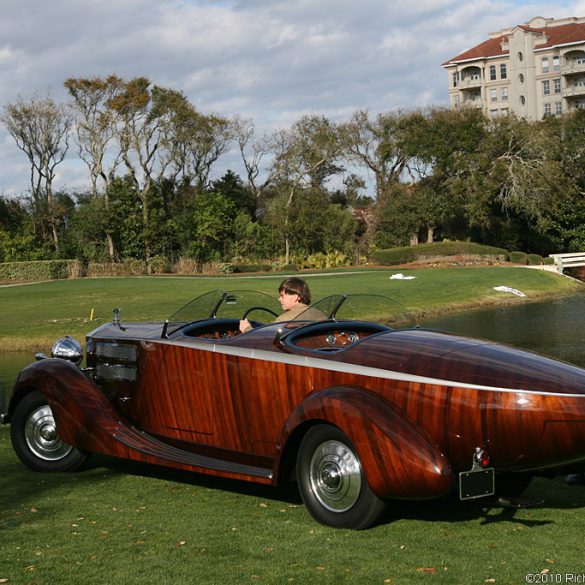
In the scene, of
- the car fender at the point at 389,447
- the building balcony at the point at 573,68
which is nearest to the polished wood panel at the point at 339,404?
the car fender at the point at 389,447

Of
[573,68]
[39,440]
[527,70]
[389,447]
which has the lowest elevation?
[39,440]

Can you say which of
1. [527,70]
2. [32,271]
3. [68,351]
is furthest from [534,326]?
[527,70]

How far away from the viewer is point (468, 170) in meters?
59.8

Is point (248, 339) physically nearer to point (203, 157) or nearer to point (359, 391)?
point (359, 391)

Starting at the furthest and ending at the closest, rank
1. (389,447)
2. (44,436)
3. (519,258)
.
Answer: (519,258), (44,436), (389,447)

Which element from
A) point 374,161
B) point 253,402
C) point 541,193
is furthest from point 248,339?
point 374,161

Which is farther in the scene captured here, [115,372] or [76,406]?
[115,372]

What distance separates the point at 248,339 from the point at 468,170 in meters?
54.8

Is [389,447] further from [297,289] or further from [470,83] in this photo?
[470,83]

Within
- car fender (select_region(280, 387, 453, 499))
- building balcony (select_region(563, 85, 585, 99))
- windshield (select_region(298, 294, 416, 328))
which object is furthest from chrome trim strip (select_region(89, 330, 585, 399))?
building balcony (select_region(563, 85, 585, 99))

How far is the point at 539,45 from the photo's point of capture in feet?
344

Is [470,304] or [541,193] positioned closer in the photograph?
[470,304]

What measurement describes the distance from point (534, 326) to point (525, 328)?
0.53m

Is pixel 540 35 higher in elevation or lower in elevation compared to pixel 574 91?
higher
